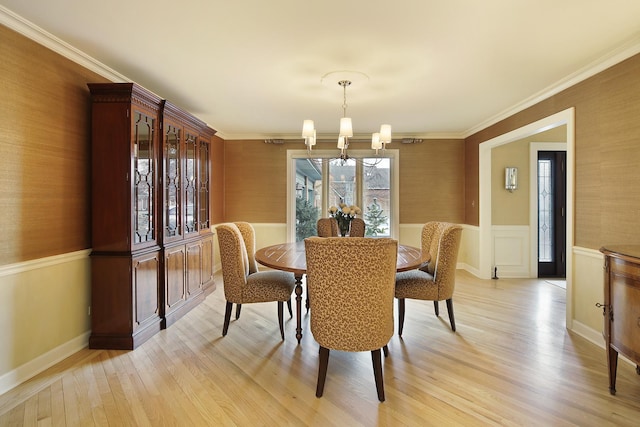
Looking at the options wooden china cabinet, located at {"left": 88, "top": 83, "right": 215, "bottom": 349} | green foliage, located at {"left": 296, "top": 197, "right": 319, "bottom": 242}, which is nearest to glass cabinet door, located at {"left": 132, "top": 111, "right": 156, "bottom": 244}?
wooden china cabinet, located at {"left": 88, "top": 83, "right": 215, "bottom": 349}

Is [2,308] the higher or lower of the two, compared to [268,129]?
lower

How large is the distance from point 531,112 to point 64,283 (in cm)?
494

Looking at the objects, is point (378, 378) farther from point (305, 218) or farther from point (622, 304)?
point (305, 218)

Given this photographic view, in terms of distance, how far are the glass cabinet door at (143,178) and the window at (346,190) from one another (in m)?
2.86

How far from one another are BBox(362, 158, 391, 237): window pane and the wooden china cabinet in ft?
10.9

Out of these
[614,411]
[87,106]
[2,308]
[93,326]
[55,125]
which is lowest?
[614,411]

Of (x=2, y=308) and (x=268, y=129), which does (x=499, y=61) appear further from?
(x=2, y=308)

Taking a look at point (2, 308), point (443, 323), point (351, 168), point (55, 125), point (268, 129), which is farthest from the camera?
point (351, 168)

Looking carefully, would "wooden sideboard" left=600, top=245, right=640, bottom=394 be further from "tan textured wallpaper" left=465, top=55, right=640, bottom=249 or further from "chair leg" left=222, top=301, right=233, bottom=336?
"chair leg" left=222, top=301, right=233, bottom=336

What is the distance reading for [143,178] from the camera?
2.76 meters

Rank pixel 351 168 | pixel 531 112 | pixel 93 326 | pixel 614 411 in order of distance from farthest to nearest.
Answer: pixel 351 168, pixel 531 112, pixel 93 326, pixel 614 411

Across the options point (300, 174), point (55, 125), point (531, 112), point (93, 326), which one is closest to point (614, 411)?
point (531, 112)

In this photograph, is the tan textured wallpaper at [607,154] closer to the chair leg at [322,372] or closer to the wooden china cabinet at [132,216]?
the chair leg at [322,372]

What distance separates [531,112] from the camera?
11.9ft
